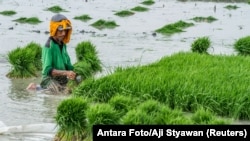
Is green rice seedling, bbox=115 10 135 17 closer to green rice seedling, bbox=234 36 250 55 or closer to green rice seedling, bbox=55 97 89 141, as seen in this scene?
green rice seedling, bbox=234 36 250 55

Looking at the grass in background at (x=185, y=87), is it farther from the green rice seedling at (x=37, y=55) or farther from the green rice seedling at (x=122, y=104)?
the green rice seedling at (x=37, y=55)

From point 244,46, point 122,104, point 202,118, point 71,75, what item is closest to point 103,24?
point 244,46

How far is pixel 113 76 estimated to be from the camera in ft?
26.9

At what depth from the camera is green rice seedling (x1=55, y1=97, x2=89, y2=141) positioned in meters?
6.36

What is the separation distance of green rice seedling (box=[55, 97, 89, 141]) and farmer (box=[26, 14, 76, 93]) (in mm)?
2178

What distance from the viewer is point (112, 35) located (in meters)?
17.6

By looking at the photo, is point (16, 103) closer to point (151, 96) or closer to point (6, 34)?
point (151, 96)

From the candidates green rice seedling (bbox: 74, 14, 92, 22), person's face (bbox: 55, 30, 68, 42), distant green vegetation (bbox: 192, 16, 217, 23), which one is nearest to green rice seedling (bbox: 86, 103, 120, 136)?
person's face (bbox: 55, 30, 68, 42)

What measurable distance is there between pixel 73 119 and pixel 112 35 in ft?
37.3

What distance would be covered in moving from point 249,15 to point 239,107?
56.2ft

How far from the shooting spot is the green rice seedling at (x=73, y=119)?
20.9ft

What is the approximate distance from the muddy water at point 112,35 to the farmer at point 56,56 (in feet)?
0.82

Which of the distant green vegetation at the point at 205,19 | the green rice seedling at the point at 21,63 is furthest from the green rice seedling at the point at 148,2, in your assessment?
the green rice seedling at the point at 21,63

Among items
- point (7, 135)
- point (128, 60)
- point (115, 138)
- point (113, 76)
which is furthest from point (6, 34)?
point (115, 138)
